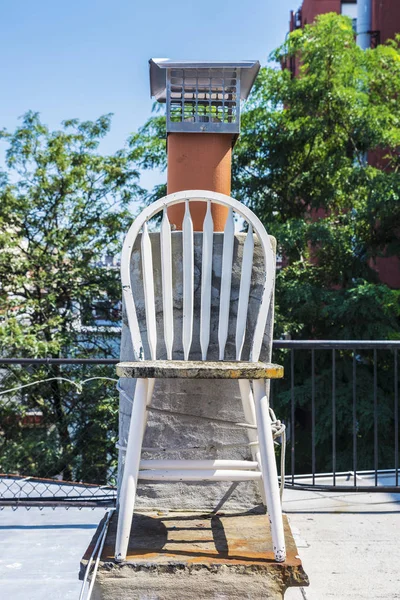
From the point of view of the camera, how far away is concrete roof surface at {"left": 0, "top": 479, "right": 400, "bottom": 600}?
209 cm

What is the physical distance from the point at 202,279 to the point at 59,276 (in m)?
8.88

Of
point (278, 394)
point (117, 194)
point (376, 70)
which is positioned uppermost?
point (376, 70)

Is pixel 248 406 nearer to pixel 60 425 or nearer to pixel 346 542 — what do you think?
pixel 346 542

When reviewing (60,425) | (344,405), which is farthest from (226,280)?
(60,425)

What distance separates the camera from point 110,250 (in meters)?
11.6

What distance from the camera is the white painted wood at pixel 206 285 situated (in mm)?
2164

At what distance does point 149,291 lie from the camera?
6.93 ft

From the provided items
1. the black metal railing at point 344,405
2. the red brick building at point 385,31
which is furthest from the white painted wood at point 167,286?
the red brick building at point 385,31

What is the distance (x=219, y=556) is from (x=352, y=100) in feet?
32.3

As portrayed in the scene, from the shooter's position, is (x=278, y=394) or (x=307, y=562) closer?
(x=307, y=562)

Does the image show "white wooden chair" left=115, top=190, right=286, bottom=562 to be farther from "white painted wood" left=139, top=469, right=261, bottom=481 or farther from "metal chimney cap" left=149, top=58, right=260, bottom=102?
"metal chimney cap" left=149, top=58, right=260, bottom=102

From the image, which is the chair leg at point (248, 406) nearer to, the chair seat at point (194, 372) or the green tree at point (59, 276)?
the chair seat at point (194, 372)

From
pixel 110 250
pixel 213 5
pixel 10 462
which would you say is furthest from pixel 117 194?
pixel 10 462

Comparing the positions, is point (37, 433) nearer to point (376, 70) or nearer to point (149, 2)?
point (149, 2)
